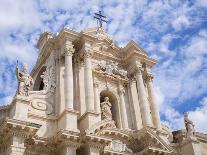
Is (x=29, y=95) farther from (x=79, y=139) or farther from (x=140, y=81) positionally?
(x=140, y=81)

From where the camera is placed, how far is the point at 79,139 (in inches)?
635

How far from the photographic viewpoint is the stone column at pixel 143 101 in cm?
1977

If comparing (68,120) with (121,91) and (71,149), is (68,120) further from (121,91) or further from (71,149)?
(121,91)

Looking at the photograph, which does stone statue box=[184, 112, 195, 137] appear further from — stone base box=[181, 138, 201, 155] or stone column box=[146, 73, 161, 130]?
stone column box=[146, 73, 161, 130]

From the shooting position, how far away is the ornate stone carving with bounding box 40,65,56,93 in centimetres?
1902

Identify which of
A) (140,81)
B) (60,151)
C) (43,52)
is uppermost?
(43,52)

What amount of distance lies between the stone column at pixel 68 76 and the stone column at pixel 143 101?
4045 millimetres

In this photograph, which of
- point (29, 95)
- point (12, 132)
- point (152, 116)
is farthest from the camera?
point (152, 116)

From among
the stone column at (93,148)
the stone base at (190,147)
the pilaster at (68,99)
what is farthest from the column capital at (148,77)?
the stone column at (93,148)

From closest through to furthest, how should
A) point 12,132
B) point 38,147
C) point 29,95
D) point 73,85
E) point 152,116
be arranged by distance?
1. point 12,132
2. point 38,147
3. point 29,95
4. point 73,85
5. point 152,116

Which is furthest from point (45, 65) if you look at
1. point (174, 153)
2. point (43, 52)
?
point (174, 153)

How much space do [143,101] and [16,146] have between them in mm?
7918

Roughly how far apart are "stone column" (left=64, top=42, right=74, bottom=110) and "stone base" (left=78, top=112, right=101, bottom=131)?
0.72 meters

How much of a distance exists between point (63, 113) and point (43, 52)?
18.7 ft
